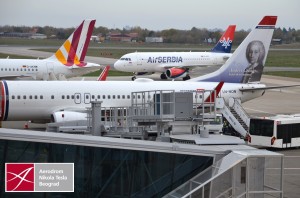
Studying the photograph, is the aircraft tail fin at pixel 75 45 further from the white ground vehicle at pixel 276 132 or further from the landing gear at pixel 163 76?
the white ground vehicle at pixel 276 132

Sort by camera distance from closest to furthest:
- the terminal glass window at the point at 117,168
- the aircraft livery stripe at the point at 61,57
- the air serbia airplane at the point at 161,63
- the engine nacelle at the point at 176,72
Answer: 1. the terminal glass window at the point at 117,168
2. the aircraft livery stripe at the point at 61,57
3. the engine nacelle at the point at 176,72
4. the air serbia airplane at the point at 161,63

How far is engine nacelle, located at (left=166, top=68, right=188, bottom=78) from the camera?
101688mm

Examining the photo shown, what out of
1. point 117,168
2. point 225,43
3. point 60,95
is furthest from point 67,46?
point 117,168

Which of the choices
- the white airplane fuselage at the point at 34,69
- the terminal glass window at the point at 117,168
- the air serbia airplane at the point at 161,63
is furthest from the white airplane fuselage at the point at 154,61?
the terminal glass window at the point at 117,168

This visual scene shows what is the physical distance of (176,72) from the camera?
102625 millimetres

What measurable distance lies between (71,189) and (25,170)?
1.49 m

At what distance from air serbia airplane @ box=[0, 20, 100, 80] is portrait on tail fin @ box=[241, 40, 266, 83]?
29.7 m

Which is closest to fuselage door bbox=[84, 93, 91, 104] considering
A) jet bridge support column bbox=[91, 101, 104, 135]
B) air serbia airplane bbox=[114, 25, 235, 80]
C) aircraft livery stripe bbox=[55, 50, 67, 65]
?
jet bridge support column bbox=[91, 101, 104, 135]

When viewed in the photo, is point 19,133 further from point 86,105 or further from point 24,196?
point 86,105

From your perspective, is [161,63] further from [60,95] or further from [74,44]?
[60,95]

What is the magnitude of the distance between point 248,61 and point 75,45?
30.4m

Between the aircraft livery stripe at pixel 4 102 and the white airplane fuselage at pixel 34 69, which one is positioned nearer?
the aircraft livery stripe at pixel 4 102

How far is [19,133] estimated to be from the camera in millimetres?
20547

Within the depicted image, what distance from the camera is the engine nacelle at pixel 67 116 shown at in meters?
45.8
